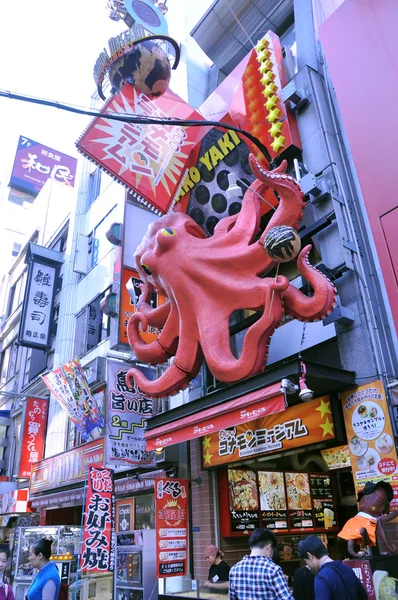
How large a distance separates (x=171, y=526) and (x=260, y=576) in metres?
5.85

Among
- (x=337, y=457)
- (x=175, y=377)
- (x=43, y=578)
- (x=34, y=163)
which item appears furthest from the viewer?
(x=34, y=163)

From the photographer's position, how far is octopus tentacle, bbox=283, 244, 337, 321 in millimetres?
7477

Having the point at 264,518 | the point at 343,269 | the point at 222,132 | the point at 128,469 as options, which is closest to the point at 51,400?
the point at 128,469

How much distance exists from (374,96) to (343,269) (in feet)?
9.03

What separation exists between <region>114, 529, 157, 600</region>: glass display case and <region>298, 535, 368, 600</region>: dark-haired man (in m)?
6.14

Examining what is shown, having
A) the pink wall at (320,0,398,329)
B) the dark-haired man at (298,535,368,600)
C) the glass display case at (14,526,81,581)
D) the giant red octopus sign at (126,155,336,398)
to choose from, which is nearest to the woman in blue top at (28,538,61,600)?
the dark-haired man at (298,535,368,600)

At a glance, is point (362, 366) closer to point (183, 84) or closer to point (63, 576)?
point (63, 576)

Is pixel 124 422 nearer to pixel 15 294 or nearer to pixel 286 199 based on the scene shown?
pixel 286 199

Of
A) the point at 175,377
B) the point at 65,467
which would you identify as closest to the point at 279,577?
the point at 175,377

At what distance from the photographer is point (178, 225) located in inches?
389

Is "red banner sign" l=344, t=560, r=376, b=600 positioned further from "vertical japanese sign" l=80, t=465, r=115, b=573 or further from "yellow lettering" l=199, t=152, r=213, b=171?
"yellow lettering" l=199, t=152, r=213, b=171

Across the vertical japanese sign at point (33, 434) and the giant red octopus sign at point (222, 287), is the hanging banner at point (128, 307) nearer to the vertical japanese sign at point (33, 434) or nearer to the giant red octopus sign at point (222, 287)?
the giant red octopus sign at point (222, 287)

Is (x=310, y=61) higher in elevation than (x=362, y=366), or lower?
higher

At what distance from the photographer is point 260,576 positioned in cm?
426
